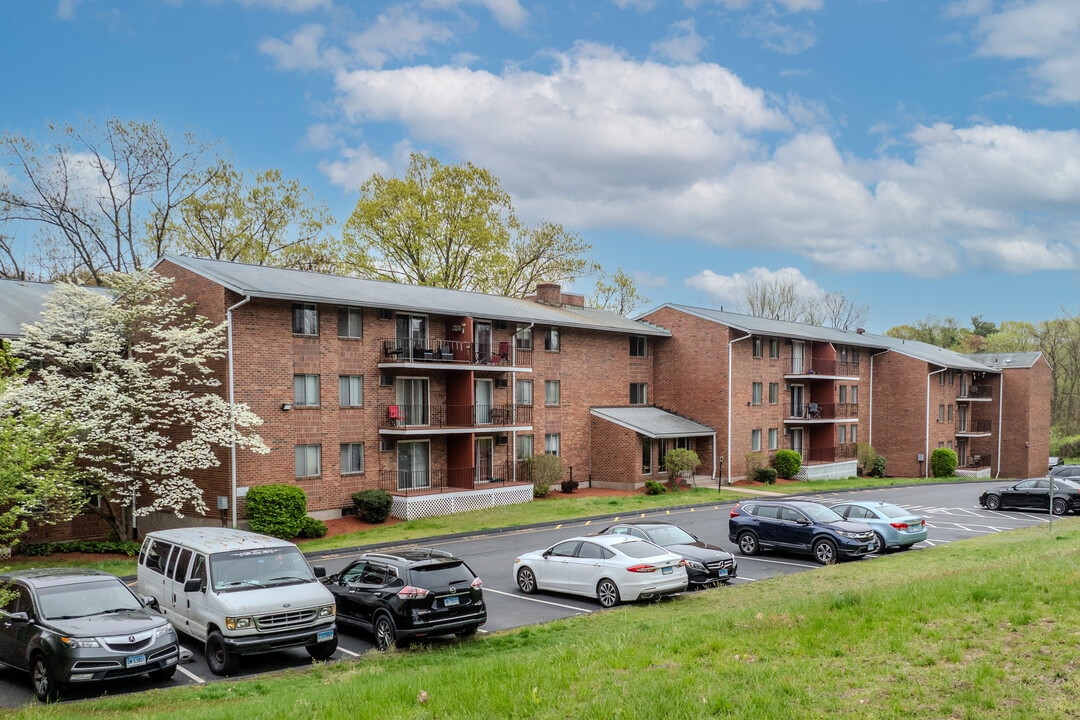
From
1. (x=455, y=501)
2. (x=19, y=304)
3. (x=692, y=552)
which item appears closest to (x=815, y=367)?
(x=455, y=501)

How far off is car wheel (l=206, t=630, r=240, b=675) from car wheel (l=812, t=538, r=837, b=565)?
1439cm

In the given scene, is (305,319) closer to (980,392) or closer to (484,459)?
(484,459)

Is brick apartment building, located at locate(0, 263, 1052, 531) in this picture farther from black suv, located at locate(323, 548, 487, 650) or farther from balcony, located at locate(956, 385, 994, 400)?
black suv, located at locate(323, 548, 487, 650)

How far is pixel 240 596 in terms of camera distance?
13148mm

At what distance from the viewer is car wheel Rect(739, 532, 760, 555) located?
22.7 m

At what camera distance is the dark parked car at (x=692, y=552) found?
1781 centimetres

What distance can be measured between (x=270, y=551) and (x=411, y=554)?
2398 mm

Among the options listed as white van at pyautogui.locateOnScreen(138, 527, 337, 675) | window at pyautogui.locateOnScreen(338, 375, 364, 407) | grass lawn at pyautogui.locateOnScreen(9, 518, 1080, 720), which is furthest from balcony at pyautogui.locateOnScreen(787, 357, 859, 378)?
white van at pyautogui.locateOnScreen(138, 527, 337, 675)

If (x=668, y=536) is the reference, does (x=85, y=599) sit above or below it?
above

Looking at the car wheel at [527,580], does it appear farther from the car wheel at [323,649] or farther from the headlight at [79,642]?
the headlight at [79,642]

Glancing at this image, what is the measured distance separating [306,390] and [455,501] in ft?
23.1

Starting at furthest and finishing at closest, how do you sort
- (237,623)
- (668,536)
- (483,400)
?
(483,400) < (668,536) < (237,623)

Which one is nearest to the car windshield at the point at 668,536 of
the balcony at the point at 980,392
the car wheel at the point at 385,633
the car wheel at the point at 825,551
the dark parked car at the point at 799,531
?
the dark parked car at the point at 799,531

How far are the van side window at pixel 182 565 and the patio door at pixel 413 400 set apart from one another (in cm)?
1728
